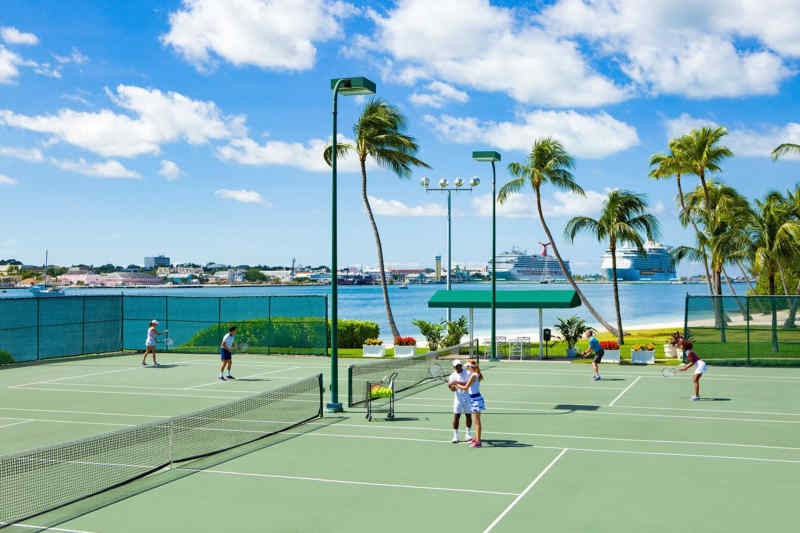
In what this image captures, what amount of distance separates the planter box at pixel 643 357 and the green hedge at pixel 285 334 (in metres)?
12.8

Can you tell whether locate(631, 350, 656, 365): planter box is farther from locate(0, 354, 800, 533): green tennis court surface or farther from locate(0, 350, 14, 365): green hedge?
locate(0, 350, 14, 365): green hedge

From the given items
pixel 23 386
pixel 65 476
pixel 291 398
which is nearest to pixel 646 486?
pixel 65 476

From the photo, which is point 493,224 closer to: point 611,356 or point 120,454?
point 611,356

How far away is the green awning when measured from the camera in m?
32.3

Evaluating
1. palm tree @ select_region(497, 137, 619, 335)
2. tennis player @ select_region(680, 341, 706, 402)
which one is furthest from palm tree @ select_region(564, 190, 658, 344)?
tennis player @ select_region(680, 341, 706, 402)

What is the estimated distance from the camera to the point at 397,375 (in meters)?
22.9

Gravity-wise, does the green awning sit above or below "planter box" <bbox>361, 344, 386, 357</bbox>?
above

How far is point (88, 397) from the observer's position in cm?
2206

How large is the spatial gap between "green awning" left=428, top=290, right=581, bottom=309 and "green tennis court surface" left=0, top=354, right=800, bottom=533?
8993mm

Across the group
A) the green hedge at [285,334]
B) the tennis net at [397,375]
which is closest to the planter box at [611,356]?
the tennis net at [397,375]

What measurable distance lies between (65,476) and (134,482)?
1.10 meters

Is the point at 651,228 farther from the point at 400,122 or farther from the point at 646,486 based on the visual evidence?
the point at 646,486

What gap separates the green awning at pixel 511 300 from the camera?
32.3 m

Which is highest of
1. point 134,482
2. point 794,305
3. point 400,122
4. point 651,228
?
point 400,122
